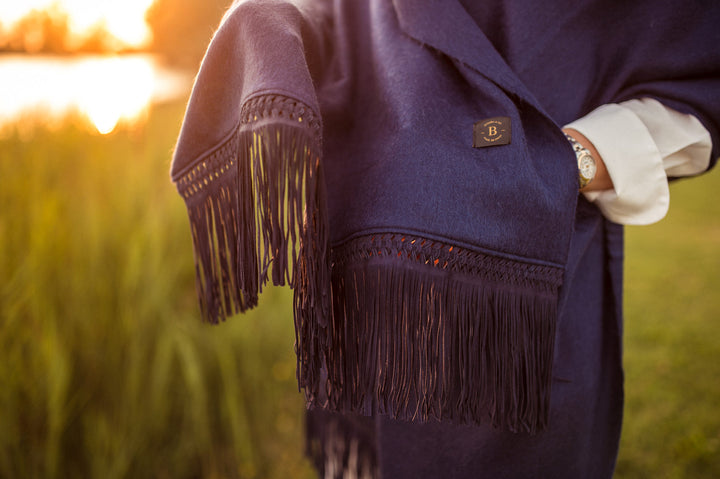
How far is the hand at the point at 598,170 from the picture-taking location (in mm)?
819

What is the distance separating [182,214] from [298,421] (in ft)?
3.93

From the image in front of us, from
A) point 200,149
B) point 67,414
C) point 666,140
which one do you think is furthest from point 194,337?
point 666,140

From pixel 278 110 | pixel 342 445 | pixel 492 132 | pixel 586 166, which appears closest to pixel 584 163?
pixel 586 166

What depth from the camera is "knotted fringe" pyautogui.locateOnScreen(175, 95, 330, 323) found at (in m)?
0.64

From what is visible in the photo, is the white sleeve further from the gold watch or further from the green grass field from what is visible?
the green grass field

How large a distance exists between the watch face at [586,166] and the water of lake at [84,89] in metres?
2.61

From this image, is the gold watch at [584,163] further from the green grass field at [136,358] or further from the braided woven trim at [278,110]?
the green grass field at [136,358]

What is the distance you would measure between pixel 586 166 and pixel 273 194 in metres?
0.54

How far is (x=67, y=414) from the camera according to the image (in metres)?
1.51

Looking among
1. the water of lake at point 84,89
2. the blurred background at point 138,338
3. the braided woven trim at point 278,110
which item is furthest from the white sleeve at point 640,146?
the water of lake at point 84,89

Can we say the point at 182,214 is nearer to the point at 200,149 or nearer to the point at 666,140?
the point at 200,149

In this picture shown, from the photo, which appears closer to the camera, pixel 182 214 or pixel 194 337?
pixel 194 337

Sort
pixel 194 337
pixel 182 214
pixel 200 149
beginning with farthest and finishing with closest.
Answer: pixel 182 214 < pixel 194 337 < pixel 200 149

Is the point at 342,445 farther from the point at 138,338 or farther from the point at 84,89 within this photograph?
the point at 84,89
